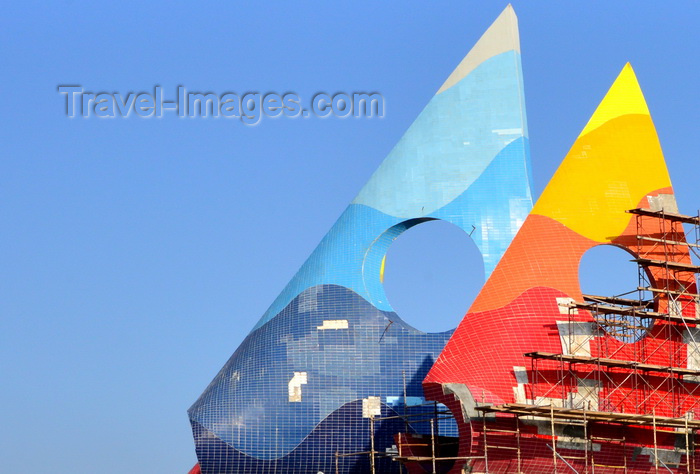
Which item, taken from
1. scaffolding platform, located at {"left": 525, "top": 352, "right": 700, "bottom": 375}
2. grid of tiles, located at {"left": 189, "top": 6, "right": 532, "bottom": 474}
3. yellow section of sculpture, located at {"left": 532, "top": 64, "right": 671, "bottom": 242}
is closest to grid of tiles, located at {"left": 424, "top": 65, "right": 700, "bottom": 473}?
yellow section of sculpture, located at {"left": 532, "top": 64, "right": 671, "bottom": 242}

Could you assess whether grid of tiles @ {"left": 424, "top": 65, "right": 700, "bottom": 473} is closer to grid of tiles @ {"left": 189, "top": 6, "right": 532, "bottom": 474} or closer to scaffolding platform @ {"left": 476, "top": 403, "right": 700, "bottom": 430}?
scaffolding platform @ {"left": 476, "top": 403, "right": 700, "bottom": 430}

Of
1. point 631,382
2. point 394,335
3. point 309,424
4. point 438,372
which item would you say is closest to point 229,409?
point 309,424

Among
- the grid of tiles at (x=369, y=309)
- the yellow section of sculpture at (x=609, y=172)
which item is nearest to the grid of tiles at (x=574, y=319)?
the yellow section of sculpture at (x=609, y=172)

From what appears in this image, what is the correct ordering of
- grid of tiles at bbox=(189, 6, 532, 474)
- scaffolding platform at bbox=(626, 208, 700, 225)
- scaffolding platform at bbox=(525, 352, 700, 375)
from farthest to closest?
grid of tiles at bbox=(189, 6, 532, 474) → scaffolding platform at bbox=(626, 208, 700, 225) → scaffolding platform at bbox=(525, 352, 700, 375)

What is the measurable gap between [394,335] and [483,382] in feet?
19.7

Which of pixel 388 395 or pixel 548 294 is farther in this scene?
pixel 388 395

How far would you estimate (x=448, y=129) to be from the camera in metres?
43.6

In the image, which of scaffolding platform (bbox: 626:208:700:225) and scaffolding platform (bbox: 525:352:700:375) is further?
scaffolding platform (bbox: 626:208:700:225)

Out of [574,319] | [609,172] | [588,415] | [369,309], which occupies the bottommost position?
[588,415]

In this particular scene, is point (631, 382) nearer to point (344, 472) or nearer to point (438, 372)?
point (438, 372)

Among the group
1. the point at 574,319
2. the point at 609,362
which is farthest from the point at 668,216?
the point at 609,362

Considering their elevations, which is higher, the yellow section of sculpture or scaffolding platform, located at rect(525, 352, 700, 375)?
the yellow section of sculpture

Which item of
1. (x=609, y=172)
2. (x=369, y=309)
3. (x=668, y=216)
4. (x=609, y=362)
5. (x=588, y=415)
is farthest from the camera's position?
(x=369, y=309)

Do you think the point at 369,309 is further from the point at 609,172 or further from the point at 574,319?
the point at 609,172
